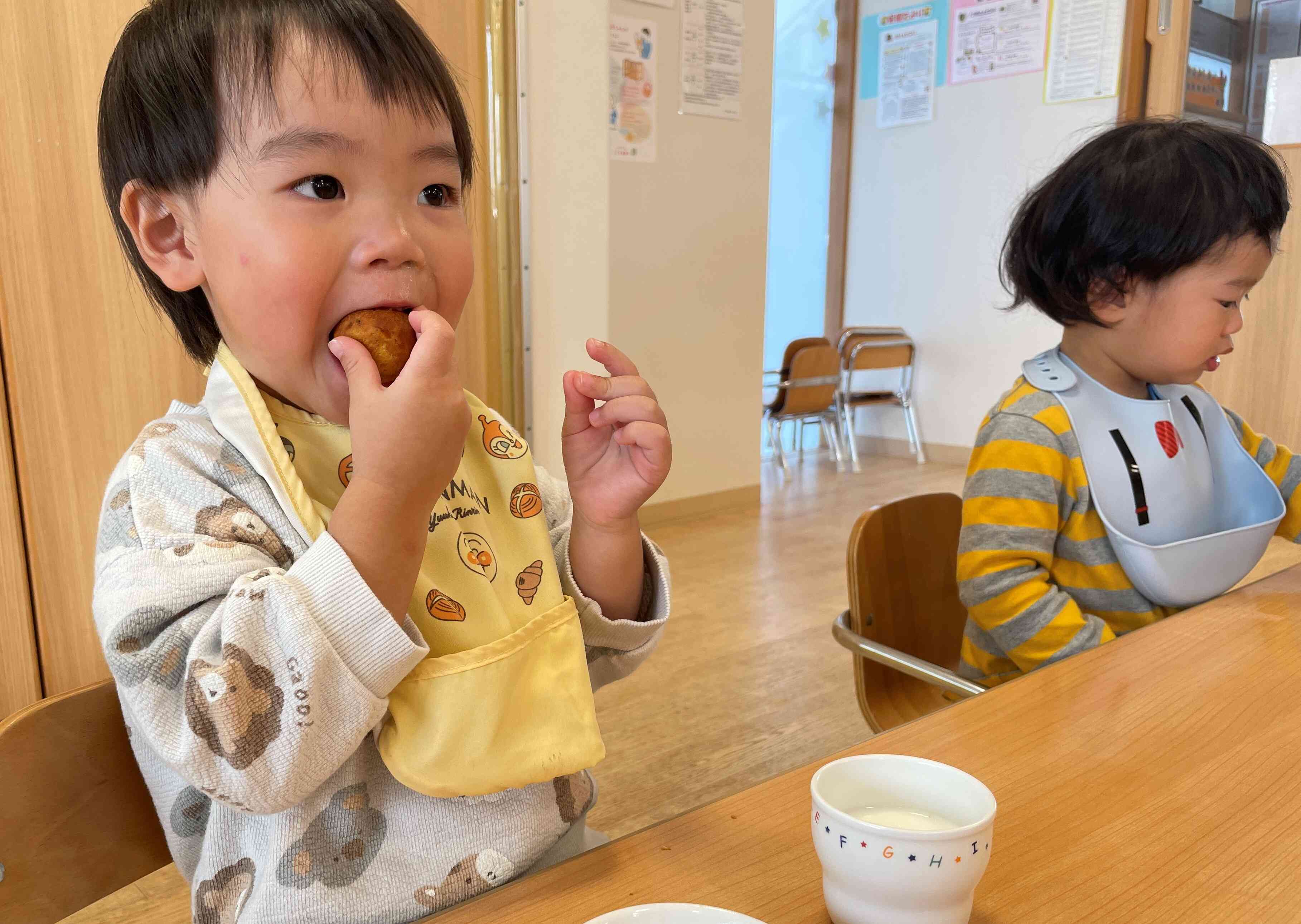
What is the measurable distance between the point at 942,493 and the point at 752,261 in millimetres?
2864

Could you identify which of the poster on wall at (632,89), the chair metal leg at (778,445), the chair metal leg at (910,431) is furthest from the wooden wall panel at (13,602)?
the chair metal leg at (910,431)

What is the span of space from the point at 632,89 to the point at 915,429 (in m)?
2.92

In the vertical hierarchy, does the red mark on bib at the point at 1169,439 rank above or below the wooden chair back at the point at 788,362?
above

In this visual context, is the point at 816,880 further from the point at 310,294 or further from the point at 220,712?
the point at 310,294

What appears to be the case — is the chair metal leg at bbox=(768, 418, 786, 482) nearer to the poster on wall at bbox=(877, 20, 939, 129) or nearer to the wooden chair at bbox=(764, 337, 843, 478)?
the wooden chair at bbox=(764, 337, 843, 478)

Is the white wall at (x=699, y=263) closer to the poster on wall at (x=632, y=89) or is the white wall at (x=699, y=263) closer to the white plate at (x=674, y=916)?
the poster on wall at (x=632, y=89)

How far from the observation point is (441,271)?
0.64m

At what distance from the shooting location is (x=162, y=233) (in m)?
0.64

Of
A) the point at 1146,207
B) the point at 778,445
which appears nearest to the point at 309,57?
the point at 1146,207

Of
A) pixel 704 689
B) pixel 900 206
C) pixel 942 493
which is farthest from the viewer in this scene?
pixel 900 206

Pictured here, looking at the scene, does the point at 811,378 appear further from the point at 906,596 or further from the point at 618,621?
the point at 618,621

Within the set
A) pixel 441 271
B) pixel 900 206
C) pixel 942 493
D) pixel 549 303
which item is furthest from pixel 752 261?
pixel 441 271

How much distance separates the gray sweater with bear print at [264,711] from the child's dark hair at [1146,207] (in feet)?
3.06

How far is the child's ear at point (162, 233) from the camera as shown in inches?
24.8
